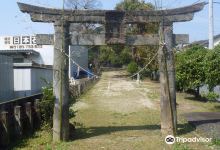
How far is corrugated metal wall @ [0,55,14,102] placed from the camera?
1978 cm

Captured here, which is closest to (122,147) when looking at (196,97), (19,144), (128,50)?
(19,144)

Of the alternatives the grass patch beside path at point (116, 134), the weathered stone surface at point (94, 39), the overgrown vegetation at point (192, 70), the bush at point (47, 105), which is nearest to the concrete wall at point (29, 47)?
the overgrown vegetation at point (192, 70)

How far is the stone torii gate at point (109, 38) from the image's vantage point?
482 inches

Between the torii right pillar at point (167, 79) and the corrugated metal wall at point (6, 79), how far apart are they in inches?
357

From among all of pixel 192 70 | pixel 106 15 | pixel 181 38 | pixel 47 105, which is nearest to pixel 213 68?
pixel 192 70

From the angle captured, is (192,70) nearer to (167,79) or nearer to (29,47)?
(167,79)

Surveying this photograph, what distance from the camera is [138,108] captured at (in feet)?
69.6

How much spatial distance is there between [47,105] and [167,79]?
3542 millimetres

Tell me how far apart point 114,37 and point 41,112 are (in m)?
3.33

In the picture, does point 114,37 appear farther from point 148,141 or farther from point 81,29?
point 148,141

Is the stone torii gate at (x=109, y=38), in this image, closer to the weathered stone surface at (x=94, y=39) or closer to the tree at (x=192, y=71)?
the weathered stone surface at (x=94, y=39)

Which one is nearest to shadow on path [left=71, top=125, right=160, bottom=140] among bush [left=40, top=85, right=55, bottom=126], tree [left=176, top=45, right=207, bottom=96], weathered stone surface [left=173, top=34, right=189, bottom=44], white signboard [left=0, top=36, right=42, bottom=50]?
bush [left=40, top=85, right=55, bottom=126]

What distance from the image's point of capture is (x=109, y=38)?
1271 centimetres

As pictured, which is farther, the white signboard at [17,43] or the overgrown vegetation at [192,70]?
the white signboard at [17,43]
